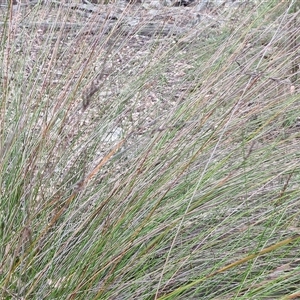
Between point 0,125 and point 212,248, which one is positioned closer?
point 212,248

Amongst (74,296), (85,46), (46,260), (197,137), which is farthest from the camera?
(85,46)

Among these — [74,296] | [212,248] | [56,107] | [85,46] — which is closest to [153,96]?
[85,46]

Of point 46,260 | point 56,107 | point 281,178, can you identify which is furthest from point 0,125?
point 281,178

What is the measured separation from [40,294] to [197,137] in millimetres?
508

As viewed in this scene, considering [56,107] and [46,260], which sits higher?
[56,107]

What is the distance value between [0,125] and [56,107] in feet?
0.49

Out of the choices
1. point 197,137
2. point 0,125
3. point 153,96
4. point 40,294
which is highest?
point 197,137

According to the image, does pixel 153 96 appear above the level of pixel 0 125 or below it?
below

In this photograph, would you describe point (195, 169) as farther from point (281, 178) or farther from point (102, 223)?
point (102, 223)

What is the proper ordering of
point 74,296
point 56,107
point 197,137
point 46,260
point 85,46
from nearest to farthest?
point 74,296 < point 46,260 < point 197,137 < point 56,107 < point 85,46

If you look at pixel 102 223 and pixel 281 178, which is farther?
pixel 281 178

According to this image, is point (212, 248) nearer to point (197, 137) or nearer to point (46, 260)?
point (197, 137)

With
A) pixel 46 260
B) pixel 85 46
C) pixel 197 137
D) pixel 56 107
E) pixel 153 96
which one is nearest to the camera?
pixel 46 260

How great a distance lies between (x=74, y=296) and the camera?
3.51 ft
